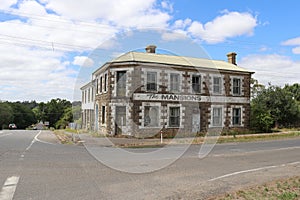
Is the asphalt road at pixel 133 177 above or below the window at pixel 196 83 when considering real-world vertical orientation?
below

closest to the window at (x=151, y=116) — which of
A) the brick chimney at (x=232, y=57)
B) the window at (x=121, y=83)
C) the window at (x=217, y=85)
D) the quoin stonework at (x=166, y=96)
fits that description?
the quoin stonework at (x=166, y=96)

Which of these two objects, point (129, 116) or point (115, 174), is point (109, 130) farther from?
point (115, 174)

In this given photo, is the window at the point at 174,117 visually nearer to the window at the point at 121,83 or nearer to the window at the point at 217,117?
the window at the point at 217,117

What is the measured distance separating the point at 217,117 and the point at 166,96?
19.6 ft

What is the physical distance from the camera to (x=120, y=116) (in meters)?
23.8

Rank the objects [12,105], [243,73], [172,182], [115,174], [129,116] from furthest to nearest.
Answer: [12,105] < [243,73] < [129,116] < [115,174] < [172,182]

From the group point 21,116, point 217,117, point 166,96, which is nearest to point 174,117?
point 166,96

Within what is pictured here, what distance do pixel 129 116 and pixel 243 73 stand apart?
41.4 feet

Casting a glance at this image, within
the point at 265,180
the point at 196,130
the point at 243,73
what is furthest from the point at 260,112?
the point at 265,180

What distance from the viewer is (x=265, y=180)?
8.11 metres

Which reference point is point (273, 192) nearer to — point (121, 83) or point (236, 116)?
point (121, 83)

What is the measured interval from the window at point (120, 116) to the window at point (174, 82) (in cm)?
453

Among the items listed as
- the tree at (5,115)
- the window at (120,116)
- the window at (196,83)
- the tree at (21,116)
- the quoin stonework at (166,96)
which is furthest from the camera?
the tree at (21,116)

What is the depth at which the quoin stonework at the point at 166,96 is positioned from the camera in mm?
23578
